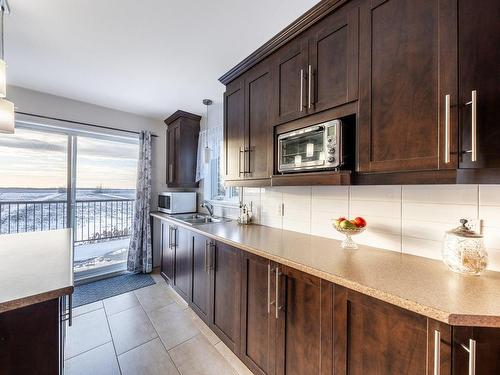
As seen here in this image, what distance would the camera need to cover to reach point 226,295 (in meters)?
1.79

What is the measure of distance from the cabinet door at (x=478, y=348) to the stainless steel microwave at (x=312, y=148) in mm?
841

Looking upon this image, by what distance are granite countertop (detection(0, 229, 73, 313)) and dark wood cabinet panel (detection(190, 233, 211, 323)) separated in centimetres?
99

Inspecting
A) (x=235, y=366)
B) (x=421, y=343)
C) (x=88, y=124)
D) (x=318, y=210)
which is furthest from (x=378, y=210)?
(x=88, y=124)

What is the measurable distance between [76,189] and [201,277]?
7.69 ft

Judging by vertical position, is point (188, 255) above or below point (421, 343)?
below

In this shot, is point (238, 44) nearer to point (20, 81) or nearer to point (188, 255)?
point (188, 255)

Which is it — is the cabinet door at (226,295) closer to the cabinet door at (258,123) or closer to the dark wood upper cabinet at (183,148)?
the cabinet door at (258,123)

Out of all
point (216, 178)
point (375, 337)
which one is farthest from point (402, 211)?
point (216, 178)

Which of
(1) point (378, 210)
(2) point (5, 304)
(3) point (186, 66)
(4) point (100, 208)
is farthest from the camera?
(4) point (100, 208)

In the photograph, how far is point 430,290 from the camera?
34.6 inches

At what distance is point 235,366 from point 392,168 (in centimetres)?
175

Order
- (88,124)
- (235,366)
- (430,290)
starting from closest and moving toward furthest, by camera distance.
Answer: (430,290) < (235,366) < (88,124)

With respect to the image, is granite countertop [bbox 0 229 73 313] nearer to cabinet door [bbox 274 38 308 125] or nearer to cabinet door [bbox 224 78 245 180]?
cabinet door [bbox 224 78 245 180]

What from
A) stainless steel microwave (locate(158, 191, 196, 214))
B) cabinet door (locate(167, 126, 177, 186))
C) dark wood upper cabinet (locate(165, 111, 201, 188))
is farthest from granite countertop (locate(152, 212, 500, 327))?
cabinet door (locate(167, 126, 177, 186))
